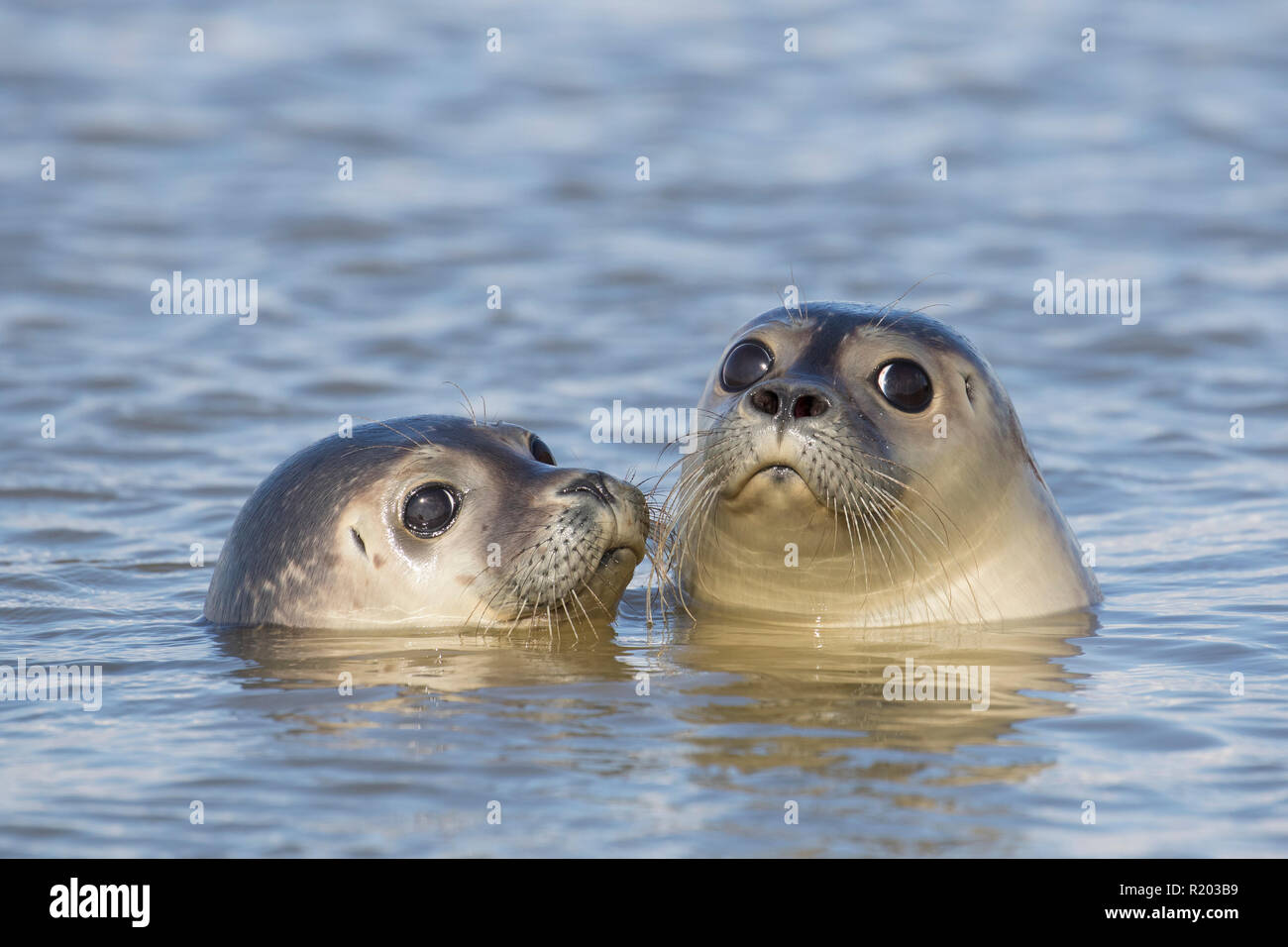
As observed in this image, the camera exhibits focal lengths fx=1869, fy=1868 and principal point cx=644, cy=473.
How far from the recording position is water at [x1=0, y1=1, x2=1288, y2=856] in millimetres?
4773

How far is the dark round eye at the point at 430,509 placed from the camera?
20.5 ft

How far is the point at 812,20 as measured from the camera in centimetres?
2072

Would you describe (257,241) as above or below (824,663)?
above

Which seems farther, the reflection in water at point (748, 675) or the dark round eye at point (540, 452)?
the dark round eye at point (540, 452)

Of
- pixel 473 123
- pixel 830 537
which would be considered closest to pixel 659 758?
pixel 830 537

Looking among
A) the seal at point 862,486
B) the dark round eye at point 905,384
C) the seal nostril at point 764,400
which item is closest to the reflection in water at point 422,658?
the seal at point 862,486

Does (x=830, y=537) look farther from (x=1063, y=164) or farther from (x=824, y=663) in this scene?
(x=1063, y=164)

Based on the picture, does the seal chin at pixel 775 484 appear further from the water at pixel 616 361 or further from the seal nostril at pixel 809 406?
the water at pixel 616 361

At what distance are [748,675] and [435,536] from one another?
1173 millimetres

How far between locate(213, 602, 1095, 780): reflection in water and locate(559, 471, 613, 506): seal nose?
543mm

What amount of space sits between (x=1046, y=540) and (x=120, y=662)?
3.27 m

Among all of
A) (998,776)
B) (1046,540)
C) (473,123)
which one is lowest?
(998,776)

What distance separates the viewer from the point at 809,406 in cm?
596

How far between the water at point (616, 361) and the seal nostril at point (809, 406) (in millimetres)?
824
